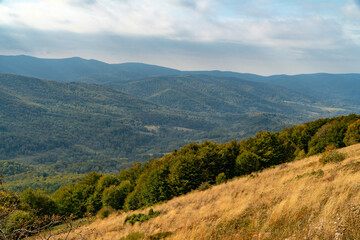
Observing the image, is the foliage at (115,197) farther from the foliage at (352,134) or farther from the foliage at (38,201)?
the foliage at (352,134)

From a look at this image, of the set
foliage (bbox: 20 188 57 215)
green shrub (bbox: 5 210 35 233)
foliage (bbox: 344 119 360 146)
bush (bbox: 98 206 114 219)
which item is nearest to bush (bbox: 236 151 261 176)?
foliage (bbox: 344 119 360 146)

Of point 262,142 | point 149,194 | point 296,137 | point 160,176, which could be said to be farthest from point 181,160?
point 296,137

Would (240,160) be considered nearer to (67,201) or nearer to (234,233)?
(234,233)

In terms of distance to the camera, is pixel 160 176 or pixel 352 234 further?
pixel 160 176

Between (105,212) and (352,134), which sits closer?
(352,134)

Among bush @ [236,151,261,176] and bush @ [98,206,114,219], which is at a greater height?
bush @ [236,151,261,176]

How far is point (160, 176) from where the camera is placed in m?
40.8

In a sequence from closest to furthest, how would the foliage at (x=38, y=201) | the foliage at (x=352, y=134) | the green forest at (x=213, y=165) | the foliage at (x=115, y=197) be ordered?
the foliage at (x=352, y=134) → the green forest at (x=213, y=165) → the foliage at (x=38, y=201) → the foliage at (x=115, y=197)

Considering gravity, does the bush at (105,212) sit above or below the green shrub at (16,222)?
below

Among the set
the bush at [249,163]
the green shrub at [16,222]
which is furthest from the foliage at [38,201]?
the bush at [249,163]

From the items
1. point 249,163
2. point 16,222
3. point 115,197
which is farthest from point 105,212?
point 249,163

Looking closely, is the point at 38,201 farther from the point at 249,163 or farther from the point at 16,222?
the point at 249,163

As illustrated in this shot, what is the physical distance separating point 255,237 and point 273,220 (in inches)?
54.1

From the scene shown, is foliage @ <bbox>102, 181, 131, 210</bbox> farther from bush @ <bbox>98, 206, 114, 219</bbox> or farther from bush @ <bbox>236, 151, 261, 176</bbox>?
bush @ <bbox>236, 151, 261, 176</bbox>
